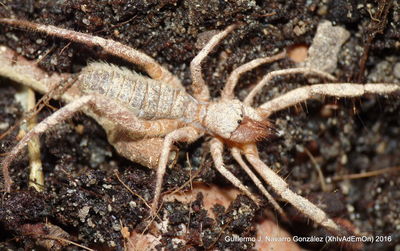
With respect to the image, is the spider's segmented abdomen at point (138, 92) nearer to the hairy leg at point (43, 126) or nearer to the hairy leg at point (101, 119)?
the hairy leg at point (101, 119)

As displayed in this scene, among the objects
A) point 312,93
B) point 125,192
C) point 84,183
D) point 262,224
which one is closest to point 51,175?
point 84,183

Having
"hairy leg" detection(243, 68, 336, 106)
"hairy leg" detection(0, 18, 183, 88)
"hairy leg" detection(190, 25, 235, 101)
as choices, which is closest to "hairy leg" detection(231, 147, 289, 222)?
"hairy leg" detection(243, 68, 336, 106)

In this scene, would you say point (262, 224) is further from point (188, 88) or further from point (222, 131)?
point (188, 88)

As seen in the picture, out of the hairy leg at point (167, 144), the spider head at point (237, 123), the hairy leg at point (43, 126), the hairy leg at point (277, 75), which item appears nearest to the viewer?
the hairy leg at point (43, 126)

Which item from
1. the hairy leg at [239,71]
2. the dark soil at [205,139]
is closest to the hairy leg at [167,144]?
the dark soil at [205,139]

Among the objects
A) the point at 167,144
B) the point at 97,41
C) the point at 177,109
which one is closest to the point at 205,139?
the point at 177,109

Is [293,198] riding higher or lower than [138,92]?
lower

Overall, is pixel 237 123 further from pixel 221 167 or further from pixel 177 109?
pixel 177 109
